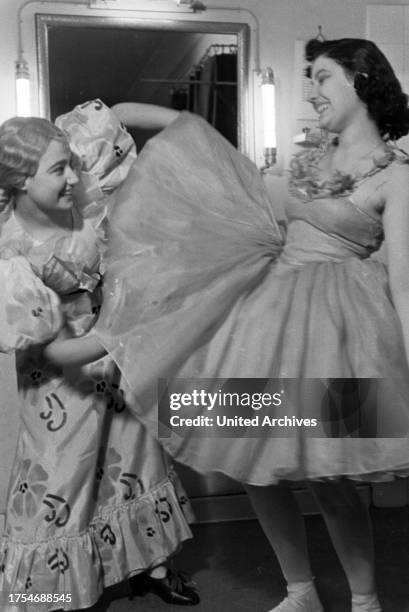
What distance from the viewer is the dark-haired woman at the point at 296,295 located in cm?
→ 138

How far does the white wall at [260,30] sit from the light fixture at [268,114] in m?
0.06

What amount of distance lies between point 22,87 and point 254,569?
54.3 inches

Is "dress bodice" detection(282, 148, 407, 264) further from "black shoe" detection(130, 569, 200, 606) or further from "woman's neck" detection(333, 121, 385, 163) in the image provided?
"black shoe" detection(130, 569, 200, 606)

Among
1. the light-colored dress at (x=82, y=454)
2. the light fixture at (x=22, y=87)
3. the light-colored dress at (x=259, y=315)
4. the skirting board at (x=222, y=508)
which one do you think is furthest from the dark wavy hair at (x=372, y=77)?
the skirting board at (x=222, y=508)

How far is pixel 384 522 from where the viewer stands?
7.89 feet

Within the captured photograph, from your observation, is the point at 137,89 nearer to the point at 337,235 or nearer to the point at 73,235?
the point at 73,235

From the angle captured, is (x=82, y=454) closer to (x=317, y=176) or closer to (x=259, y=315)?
(x=259, y=315)

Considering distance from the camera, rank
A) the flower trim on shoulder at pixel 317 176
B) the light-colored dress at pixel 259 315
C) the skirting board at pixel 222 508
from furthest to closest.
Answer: the skirting board at pixel 222 508, the flower trim on shoulder at pixel 317 176, the light-colored dress at pixel 259 315

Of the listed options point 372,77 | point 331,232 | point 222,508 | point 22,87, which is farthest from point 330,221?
point 222,508

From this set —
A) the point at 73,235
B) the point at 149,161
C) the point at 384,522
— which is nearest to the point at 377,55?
the point at 149,161

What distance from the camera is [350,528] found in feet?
5.04

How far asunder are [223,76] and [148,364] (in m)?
1.24

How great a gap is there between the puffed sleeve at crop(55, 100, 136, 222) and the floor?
2.95 feet

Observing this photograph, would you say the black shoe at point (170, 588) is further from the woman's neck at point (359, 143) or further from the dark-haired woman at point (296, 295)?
the woman's neck at point (359, 143)
